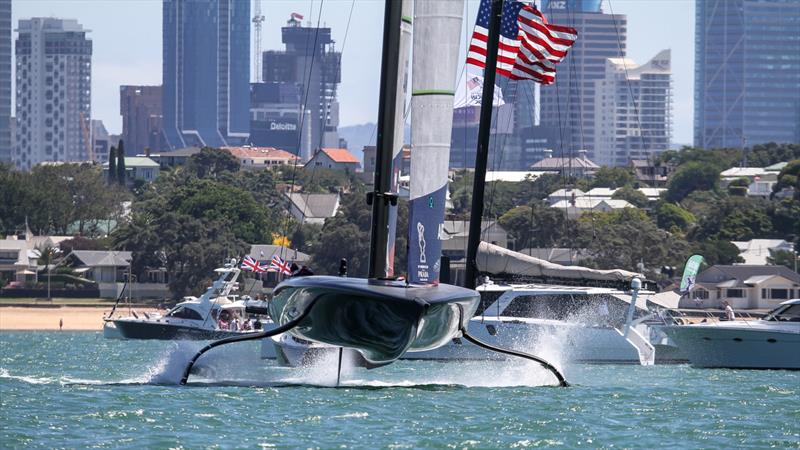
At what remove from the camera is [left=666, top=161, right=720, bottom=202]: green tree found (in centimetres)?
11519

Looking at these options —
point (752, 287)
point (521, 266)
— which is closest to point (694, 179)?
point (752, 287)

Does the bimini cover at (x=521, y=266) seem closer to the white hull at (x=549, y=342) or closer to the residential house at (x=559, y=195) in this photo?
the white hull at (x=549, y=342)

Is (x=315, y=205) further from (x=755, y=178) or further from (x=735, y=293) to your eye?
(x=735, y=293)

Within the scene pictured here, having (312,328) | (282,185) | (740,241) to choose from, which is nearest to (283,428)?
(312,328)

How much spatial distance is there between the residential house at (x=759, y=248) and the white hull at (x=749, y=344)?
152 ft

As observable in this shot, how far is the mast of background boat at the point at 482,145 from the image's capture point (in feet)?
81.7

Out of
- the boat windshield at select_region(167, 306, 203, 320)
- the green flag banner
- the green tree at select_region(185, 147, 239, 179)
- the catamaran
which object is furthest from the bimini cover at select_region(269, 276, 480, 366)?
the green tree at select_region(185, 147, 239, 179)

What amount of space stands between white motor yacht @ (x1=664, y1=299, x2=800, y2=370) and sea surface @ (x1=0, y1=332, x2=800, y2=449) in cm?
51

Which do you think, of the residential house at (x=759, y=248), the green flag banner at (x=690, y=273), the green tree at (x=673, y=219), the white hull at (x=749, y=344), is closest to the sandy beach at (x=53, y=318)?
the residential house at (x=759, y=248)

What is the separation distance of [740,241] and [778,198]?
56.4 feet

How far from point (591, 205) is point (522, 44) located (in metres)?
80.8

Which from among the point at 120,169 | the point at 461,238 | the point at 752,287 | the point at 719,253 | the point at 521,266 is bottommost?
the point at 752,287

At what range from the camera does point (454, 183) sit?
113688 millimetres

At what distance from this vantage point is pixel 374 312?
21844 millimetres
